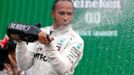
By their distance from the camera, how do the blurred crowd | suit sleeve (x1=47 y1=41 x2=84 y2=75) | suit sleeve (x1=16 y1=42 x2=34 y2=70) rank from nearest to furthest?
suit sleeve (x1=47 y1=41 x2=84 y2=75) < suit sleeve (x1=16 y1=42 x2=34 y2=70) < the blurred crowd

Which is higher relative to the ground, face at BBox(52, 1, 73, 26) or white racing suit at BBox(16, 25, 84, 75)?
face at BBox(52, 1, 73, 26)

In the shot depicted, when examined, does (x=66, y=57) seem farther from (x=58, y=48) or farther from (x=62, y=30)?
(x=62, y=30)

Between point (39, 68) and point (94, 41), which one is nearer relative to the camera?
point (39, 68)

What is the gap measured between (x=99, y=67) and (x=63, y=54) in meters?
4.32

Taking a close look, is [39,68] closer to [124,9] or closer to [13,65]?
[13,65]

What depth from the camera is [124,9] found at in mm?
8094

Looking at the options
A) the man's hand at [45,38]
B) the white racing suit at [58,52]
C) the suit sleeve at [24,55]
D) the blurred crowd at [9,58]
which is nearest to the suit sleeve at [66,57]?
the white racing suit at [58,52]

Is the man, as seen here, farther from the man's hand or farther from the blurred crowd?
the blurred crowd

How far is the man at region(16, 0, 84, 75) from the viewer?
12.3ft

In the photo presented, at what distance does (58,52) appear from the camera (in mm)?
3604

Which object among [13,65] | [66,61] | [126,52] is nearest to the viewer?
[66,61]

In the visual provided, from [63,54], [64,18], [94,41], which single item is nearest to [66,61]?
[63,54]

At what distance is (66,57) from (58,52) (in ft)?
0.33

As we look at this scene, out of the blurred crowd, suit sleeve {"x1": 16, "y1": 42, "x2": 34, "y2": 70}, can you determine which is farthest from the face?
the blurred crowd
